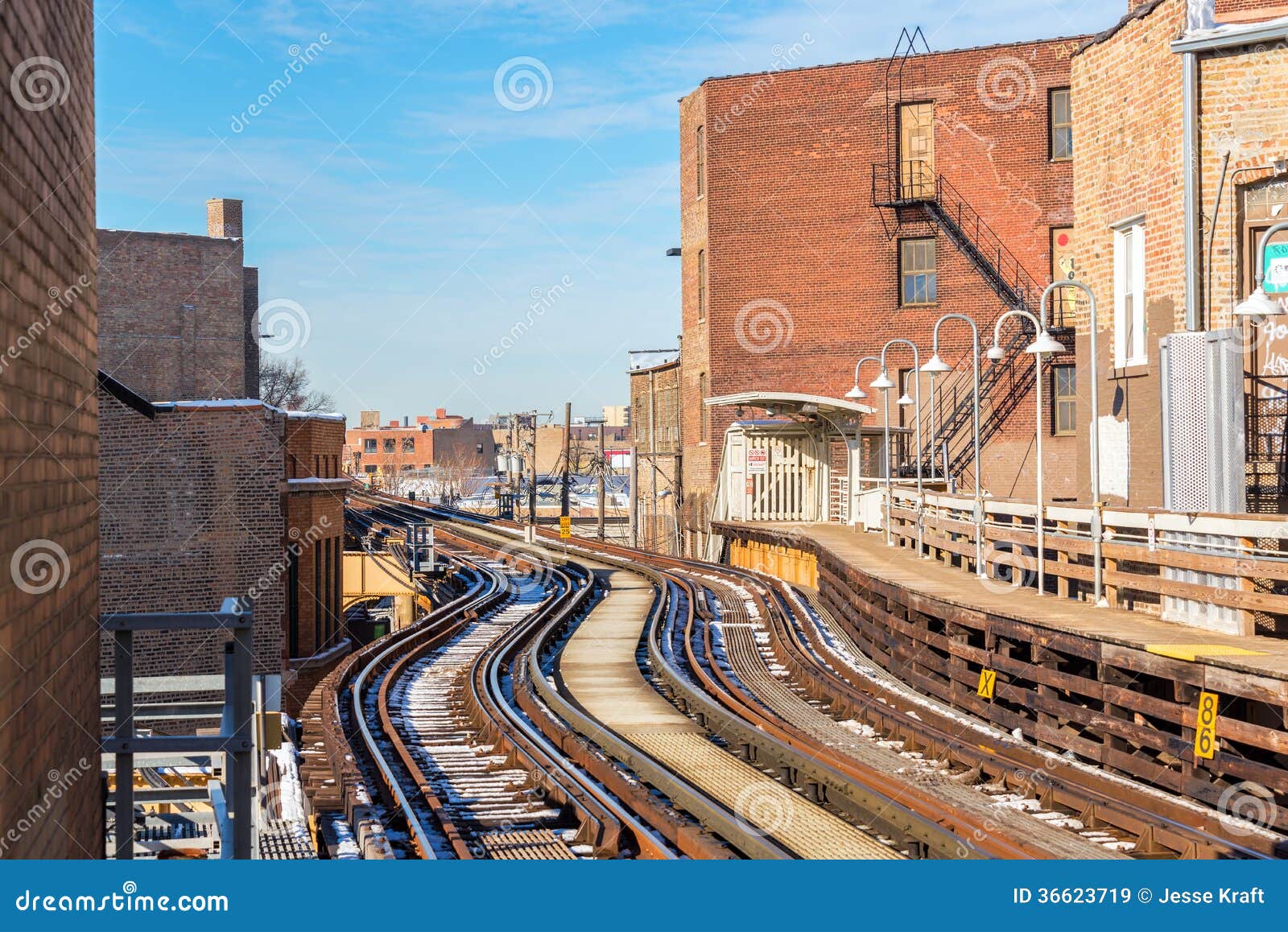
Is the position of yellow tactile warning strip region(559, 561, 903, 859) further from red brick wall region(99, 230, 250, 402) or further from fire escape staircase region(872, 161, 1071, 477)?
red brick wall region(99, 230, 250, 402)

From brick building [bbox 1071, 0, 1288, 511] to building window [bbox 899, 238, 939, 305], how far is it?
2121cm

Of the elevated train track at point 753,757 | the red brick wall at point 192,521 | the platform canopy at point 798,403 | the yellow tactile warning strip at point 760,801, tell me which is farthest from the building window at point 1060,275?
the yellow tactile warning strip at point 760,801

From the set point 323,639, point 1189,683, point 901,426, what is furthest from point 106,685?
point 901,426

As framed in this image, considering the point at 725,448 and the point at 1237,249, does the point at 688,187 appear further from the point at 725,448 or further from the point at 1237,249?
the point at 1237,249

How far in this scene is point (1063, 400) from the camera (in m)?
36.5

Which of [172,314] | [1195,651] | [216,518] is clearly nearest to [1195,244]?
[1195,651]

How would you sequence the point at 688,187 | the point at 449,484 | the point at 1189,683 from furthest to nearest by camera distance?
the point at 449,484 → the point at 688,187 → the point at 1189,683

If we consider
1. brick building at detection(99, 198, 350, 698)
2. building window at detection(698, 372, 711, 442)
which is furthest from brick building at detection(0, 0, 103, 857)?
building window at detection(698, 372, 711, 442)

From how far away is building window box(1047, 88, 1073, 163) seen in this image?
3775cm

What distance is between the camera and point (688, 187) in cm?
4228

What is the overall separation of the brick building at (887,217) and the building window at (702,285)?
0.79 metres

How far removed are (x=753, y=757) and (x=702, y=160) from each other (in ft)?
101

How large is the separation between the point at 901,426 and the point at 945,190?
7.09 metres

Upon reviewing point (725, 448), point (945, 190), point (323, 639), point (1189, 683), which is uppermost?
point (945, 190)
